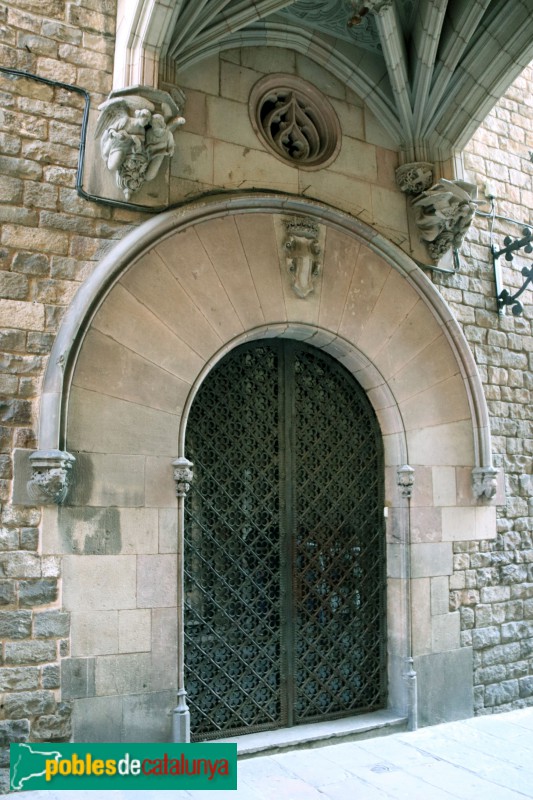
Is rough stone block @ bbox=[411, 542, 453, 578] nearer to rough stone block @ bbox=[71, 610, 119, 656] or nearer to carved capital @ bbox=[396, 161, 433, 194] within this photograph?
rough stone block @ bbox=[71, 610, 119, 656]

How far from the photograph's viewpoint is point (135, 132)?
15.5 feet

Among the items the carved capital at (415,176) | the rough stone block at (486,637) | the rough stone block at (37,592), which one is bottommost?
the rough stone block at (486,637)

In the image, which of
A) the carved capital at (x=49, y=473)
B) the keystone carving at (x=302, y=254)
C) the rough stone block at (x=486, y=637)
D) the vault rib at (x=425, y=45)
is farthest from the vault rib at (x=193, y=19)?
the rough stone block at (x=486, y=637)

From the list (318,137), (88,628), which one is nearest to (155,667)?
(88,628)

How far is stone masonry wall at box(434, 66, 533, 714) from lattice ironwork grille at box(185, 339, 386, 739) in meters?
0.94

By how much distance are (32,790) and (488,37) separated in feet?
21.6

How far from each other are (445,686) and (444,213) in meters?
3.93

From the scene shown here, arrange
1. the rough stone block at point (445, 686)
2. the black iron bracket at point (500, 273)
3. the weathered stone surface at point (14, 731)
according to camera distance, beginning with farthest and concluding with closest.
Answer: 1. the black iron bracket at point (500, 273)
2. the rough stone block at point (445, 686)
3. the weathered stone surface at point (14, 731)

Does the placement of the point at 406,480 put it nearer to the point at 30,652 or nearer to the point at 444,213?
the point at 444,213

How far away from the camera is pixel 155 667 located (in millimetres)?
4562

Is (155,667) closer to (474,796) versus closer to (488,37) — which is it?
(474,796)

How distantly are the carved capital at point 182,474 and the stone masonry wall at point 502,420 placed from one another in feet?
8.38

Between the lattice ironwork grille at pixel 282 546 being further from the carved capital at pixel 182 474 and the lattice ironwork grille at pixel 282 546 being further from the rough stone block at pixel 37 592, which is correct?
the rough stone block at pixel 37 592

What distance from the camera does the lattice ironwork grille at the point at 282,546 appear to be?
5.16m
